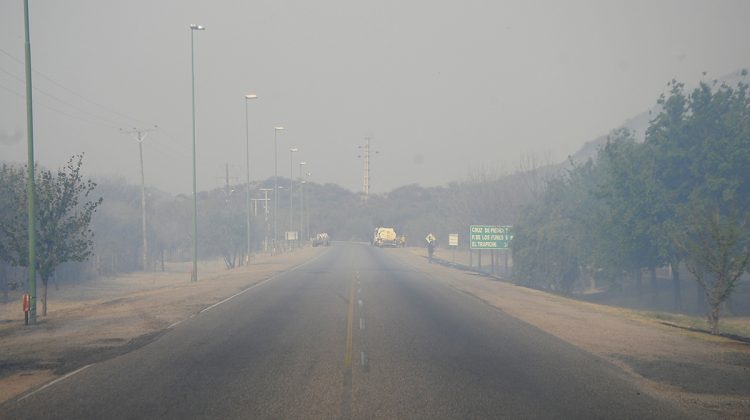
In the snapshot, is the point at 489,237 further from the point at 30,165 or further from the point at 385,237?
the point at 385,237

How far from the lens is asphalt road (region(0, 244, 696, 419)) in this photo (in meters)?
9.69

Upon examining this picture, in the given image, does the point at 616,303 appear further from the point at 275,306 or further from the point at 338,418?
the point at 338,418

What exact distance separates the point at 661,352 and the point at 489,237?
35580 millimetres

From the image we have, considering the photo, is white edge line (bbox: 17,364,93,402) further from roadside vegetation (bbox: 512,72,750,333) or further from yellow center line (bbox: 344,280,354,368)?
roadside vegetation (bbox: 512,72,750,333)

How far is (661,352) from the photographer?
623 inches

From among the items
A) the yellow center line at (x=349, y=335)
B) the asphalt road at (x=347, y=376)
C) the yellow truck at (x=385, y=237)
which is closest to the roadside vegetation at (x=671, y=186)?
the yellow center line at (x=349, y=335)

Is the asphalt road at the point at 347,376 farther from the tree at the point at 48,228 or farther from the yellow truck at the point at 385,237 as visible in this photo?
the yellow truck at the point at 385,237

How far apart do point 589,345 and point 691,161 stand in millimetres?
24236

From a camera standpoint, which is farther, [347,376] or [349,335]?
[349,335]

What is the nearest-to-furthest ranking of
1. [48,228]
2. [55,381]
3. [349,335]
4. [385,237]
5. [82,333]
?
[55,381]
[349,335]
[82,333]
[48,228]
[385,237]

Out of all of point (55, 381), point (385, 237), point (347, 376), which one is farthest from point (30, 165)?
point (385, 237)

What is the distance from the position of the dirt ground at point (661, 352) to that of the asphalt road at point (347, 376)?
2.15ft

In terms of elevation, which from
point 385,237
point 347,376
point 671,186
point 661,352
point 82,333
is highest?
point 671,186

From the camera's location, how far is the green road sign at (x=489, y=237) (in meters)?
50.7
